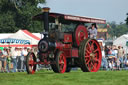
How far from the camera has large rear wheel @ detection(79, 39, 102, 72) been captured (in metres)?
15.5

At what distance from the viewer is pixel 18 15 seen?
57.4 meters

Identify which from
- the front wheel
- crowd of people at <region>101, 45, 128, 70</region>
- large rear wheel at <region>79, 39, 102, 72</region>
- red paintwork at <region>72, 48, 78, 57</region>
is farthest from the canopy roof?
crowd of people at <region>101, 45, 128, 70</region>

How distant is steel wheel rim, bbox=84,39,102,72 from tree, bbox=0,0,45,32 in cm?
3933

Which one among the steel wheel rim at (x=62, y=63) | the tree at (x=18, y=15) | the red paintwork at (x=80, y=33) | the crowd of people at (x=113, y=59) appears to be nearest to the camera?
the steel wheel rim at (x=62, y=63)

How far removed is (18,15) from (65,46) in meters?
42.3

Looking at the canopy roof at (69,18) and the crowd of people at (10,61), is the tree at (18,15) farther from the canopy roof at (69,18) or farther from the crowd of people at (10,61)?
the canopy roof at (69,18)

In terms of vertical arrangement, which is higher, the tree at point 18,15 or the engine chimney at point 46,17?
the tree at point 18,15

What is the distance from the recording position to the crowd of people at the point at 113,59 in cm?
2473

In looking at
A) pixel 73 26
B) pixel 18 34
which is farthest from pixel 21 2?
pixel 73 26

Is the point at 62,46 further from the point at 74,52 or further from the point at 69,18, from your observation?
the point at 69,18

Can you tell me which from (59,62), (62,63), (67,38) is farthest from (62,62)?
(67,38)

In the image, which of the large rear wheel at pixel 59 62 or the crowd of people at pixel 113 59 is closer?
the large rear wheel at pixel 59 62

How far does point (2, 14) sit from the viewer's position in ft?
188

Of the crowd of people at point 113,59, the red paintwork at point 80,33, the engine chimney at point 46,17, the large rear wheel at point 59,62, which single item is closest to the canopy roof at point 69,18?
the engine chimney at point 46,17
